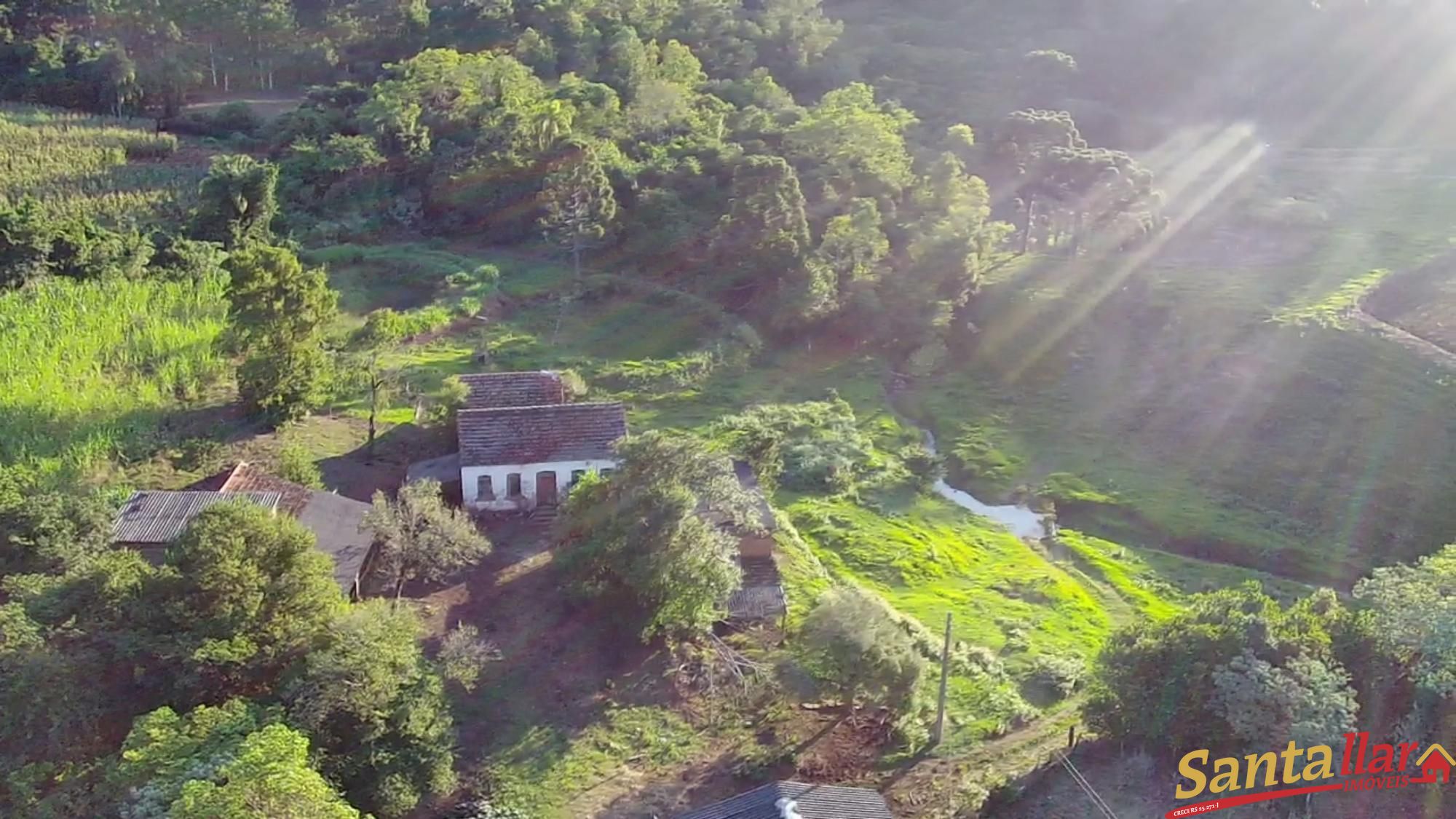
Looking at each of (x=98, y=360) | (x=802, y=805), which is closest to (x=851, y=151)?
(x=98, y=360)

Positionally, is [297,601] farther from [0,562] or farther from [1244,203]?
[1244,203]

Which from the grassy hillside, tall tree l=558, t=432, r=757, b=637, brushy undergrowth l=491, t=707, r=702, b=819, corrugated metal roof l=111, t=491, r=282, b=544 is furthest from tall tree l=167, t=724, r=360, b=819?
the grassy hillside

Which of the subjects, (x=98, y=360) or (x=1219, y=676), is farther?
(x=98, y=360)

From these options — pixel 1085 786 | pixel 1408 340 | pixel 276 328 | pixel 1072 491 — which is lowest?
pixel 1085 786

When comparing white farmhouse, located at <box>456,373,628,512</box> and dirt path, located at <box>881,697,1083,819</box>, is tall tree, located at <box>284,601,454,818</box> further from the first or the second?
white farmhouse, located at <box>456,373,628,512</box>

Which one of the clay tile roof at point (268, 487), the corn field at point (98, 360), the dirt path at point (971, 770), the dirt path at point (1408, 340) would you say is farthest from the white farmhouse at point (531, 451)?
the dirt path at point (1408, 340)

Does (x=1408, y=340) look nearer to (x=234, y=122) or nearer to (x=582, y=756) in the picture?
(x=582, y=756)

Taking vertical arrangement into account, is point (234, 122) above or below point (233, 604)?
above
